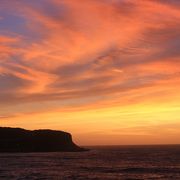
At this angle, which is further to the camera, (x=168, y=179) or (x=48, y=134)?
(x=48, y=134)

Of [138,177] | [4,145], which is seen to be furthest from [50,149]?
[138,177]

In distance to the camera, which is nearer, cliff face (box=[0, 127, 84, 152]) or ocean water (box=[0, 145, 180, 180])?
ocean water (box=[0, 145, 180, 180])

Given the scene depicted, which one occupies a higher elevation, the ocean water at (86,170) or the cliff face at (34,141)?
the cliff face at (34,141)

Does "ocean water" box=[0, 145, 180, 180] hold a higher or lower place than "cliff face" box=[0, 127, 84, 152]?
lower

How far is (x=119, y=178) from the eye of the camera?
177 feet

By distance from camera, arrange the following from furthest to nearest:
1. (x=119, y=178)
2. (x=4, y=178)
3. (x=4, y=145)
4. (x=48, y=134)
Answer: (x=48, y=134) → (x=4, y=145) → (x=119, y=178) → (x=4, y=178)

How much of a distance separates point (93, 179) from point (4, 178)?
11537mm

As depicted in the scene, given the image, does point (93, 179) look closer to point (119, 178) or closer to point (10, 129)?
point (119, 178)

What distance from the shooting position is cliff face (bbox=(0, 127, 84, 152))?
173750 millimetres

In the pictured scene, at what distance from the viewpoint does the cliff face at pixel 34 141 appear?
6841 inches

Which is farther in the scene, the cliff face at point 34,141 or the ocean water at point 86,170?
the cliff face at point 34,141

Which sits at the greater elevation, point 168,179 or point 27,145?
point 27,145

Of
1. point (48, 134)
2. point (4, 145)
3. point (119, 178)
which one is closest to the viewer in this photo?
point (119, 178)

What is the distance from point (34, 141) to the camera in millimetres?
181125
